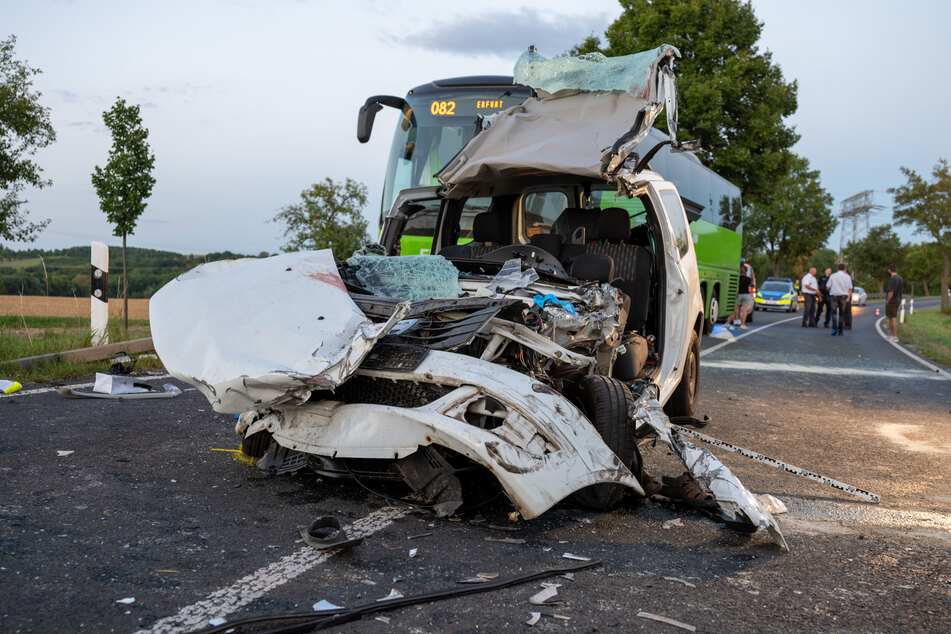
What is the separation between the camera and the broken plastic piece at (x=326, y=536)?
3.05m

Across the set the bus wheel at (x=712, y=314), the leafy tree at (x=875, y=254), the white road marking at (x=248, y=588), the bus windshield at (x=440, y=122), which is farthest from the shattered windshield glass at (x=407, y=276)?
the leafy tree at (x=875, y=254)

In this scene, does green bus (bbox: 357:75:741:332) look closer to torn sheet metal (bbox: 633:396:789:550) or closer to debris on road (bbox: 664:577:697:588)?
torn sheet metal (bbox: 633:396:789:550)

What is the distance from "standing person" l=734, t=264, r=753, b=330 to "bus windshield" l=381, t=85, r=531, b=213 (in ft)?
37.6

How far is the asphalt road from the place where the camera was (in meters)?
2.61

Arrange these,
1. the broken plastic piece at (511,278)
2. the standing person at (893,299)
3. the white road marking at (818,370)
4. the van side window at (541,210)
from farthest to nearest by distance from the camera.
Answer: the standing person at (893,299), the white road marking at (818,370), the van side window at (541,210), the broken plastic piece at (511,278)

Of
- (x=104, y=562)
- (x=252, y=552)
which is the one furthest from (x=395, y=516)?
(x=104, y=562)

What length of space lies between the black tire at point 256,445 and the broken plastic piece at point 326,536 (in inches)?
43.7

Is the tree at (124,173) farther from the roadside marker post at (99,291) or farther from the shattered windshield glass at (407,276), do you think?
the shattered windshield glass at (407,276)

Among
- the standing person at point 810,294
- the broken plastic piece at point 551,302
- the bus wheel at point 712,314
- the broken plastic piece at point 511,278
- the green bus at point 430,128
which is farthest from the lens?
the standing person at point 810,294

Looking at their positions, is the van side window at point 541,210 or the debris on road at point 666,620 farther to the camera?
the van side window at point 541,210

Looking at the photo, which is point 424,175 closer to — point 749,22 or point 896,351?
point 896,351

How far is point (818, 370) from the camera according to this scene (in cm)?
1134

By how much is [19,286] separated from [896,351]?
606 inches

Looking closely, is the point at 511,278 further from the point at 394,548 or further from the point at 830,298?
the point at 830,298
